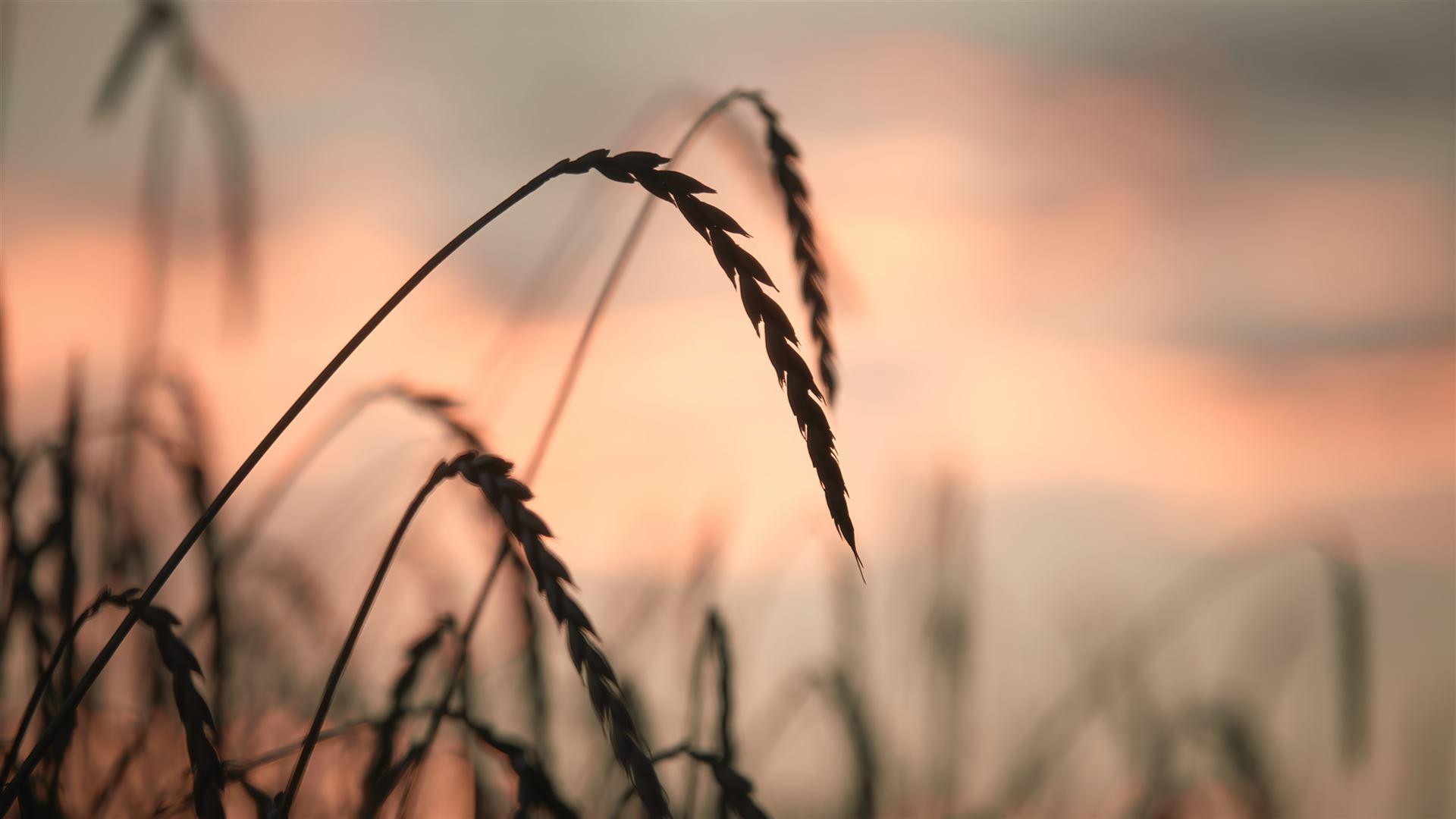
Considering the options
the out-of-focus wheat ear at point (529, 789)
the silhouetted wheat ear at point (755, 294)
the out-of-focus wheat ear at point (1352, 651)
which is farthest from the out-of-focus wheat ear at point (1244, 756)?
the silhouetted wheat ear at point (755, 294)

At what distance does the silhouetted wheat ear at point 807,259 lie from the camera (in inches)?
46.2

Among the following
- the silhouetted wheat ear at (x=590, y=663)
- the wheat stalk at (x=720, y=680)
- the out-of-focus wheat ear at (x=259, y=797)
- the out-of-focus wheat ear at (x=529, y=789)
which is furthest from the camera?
the wheat stalk at (x=720, y=680)

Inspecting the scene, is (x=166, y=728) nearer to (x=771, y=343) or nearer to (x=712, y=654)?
(x=712, y=654)

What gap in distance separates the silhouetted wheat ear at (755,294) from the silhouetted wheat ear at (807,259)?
32cm

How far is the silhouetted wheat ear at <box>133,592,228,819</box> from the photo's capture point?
0.79 metres

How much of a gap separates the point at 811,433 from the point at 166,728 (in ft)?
5.32

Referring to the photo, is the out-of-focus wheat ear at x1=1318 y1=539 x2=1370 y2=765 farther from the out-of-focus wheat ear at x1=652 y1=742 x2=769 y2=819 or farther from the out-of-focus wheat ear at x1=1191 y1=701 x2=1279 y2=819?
the out-of-focus wheat ear at x1=652 y1=742 x2=769 y2=819

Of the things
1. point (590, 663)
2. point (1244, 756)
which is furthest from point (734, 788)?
point (1244, 756)

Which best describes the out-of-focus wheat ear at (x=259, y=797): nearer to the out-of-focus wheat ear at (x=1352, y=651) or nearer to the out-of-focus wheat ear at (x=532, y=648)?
the out-of-focus wheat ear at (x=532, y=648)

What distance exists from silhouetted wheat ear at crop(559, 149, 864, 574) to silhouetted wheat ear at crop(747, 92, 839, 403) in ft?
1.06

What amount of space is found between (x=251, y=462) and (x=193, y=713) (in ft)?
0.65

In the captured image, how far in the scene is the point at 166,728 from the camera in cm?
187

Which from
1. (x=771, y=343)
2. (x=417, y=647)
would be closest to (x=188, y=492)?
(x=417, y=647)

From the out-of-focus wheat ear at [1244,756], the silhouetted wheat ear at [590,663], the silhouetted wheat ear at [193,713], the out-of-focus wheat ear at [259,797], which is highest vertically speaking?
the silhouetted wheat ear at [590,663]
